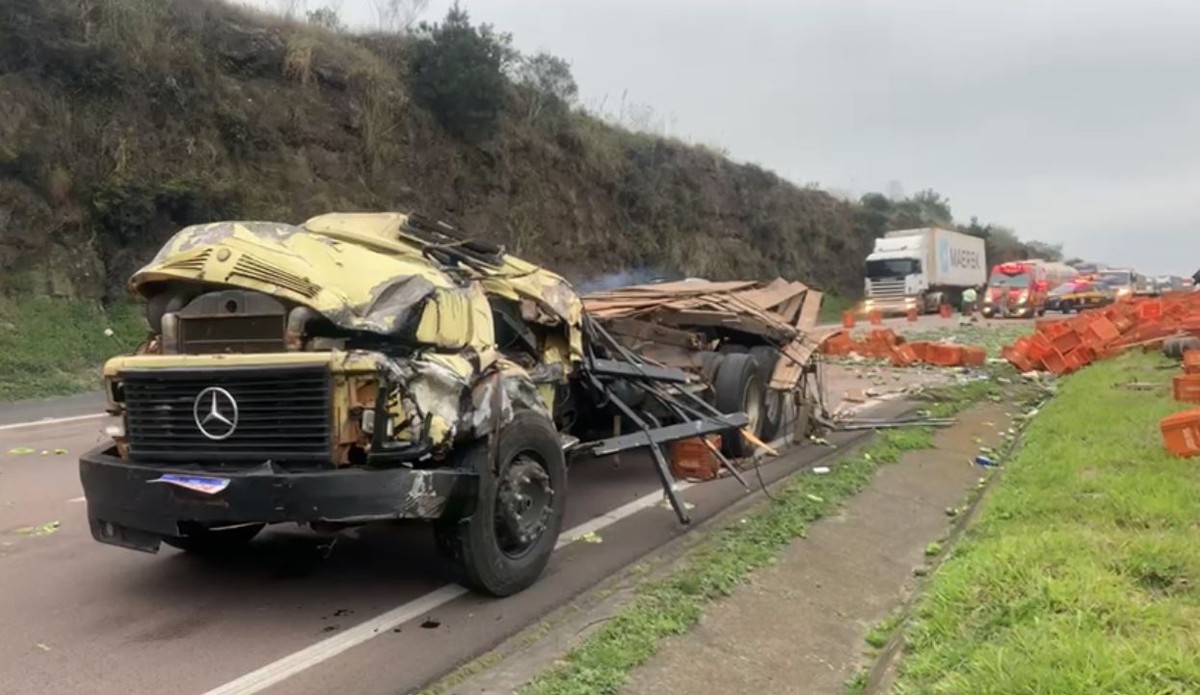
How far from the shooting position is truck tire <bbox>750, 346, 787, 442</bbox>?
10195 millimetres

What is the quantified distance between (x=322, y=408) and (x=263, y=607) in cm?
125

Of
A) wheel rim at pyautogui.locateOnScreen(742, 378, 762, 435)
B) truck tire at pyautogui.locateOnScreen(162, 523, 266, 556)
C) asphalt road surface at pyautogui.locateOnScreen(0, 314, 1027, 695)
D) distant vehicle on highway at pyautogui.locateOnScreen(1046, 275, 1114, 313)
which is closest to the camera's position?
asphalt road surface at pyautogui.locateOnScreen(0, 314, 1027, 695)

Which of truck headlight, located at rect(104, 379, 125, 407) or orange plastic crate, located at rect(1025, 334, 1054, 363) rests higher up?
truck headlight, located at rect(104, 379, 125, 407)

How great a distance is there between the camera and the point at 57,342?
56.8ft

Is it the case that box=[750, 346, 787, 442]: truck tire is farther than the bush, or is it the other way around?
the bush

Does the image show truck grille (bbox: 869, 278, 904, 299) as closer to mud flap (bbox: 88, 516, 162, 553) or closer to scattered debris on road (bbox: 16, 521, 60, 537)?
scattered debris on road (bbox: 16, 521, 60, 537)

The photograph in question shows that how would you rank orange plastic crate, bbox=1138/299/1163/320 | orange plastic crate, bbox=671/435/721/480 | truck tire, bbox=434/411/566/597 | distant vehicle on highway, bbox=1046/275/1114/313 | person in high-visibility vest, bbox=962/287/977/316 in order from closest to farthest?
truck tire, bbox=434/411/566/597 < orange plastic crate, bbox=671/435/721/480 < orange plastic crate, bbox=1138/299/1163/320 < distant vehicle on highway, bbox=1046/275/1114/313 < person in high-visibility vest, bbox=962/287/977/316

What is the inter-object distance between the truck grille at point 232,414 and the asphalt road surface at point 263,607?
0.84m

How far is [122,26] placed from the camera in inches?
840

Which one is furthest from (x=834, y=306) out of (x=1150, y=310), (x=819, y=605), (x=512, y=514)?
(x=512, y=514)

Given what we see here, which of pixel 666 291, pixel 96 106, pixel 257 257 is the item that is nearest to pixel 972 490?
pixel 666 291

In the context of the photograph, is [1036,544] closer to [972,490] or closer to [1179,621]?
[1179,621]

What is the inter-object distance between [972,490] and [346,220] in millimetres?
5386

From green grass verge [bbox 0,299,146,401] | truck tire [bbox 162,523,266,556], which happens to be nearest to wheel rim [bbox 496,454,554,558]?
truck tire [bbox 162,523,266,556]
